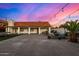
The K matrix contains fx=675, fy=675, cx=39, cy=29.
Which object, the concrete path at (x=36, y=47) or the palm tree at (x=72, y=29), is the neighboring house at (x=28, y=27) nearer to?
the concrete path at (x=36, y=47)

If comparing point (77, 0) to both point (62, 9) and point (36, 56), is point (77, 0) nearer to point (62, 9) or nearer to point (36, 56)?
point (62, 9)

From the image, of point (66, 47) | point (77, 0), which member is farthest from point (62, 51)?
point (77, 0)

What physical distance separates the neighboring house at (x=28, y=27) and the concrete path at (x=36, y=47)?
6.5 inches

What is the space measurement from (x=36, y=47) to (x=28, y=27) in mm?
593

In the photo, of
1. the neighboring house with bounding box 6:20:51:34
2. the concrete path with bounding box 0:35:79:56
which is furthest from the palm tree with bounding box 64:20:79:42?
the neighboring house with bounding box 6:20:51:34

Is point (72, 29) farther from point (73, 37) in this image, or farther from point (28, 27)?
point (28, 27)

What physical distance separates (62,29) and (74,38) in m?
0.40

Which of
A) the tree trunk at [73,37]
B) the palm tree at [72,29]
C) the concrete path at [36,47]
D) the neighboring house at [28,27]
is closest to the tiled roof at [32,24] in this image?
the neighboring house at [28,27]

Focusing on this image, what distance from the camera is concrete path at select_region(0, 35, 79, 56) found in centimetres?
1745

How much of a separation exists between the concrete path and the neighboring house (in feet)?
0.54

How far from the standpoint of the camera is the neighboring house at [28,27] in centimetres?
Result: 1770

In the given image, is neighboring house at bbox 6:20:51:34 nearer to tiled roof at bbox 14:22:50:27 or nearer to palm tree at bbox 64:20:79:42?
tiled roof at bbox 14:22:50:27

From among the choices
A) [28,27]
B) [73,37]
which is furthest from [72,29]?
[28,27]

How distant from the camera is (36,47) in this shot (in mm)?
17594
